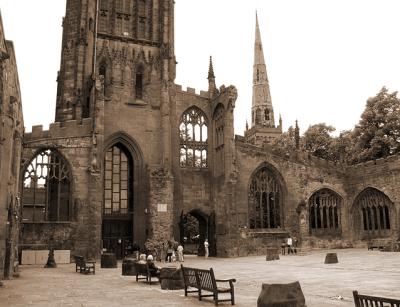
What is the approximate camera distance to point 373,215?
3478cm

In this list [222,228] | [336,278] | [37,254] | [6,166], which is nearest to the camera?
[336,278]

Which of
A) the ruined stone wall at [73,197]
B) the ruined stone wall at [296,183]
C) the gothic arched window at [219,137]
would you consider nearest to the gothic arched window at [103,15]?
the ruined stone wall at [73,197]

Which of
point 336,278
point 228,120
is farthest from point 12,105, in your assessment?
point 228,120

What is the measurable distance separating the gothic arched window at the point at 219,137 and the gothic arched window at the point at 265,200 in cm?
270

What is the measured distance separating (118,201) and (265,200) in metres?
10.9

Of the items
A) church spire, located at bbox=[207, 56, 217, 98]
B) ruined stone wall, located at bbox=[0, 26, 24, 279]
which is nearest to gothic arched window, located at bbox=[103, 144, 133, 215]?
church spire, located at bbox=[207, 56, 217, 98]

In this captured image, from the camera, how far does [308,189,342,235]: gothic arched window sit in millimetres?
35719

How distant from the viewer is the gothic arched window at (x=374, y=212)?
3384 cm

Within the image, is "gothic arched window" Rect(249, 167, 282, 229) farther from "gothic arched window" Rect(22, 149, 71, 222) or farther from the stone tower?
the stone tower

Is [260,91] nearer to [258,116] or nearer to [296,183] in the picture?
[258,116]

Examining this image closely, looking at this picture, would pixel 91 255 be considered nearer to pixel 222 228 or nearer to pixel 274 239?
pixel 222 228

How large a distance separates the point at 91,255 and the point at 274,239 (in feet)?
43.5

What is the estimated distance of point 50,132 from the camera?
28.4m

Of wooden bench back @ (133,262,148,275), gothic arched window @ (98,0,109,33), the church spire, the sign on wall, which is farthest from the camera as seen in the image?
the church spire
